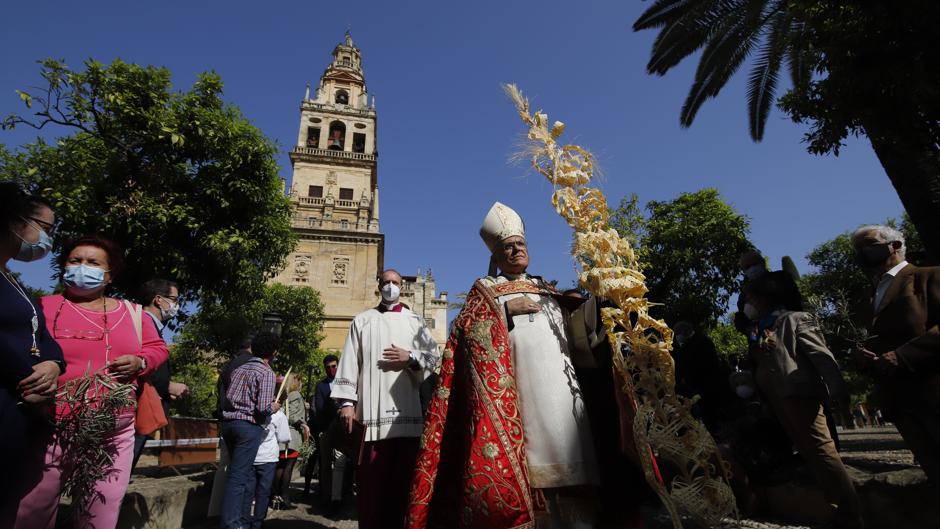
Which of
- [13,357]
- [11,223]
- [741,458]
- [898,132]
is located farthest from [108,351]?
[898,132]

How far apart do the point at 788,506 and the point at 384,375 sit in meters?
3.57

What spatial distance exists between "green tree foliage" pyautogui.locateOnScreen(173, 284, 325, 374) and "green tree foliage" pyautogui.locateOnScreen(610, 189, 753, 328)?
16770 mm

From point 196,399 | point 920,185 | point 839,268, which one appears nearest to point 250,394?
point 920,185

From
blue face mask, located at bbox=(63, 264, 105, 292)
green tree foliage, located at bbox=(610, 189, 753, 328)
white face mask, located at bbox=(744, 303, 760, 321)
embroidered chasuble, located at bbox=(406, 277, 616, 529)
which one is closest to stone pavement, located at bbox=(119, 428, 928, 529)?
embroidered chasuble, located at bbox=(406, 277, 616, 529)

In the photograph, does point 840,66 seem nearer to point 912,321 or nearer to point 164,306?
point 912,321

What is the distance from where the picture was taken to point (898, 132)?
4352mm

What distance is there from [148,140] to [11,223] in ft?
24.0

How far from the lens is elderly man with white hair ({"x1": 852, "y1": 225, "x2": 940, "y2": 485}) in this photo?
2.71 meters

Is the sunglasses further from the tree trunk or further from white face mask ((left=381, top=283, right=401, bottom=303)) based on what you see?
the tree trunk

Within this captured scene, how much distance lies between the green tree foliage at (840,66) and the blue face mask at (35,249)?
623cm

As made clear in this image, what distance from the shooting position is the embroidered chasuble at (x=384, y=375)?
3.43 m

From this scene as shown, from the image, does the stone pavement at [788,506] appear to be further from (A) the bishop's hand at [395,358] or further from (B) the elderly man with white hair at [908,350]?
(A) the bishop's hand at [395,358]

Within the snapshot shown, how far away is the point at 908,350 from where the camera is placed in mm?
2715

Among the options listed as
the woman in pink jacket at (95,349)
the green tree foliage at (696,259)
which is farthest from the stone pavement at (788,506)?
the green tree foliage at (696,259)
